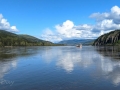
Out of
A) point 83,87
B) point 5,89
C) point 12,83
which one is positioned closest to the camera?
point 5,89

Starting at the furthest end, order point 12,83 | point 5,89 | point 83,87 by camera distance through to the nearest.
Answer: point 12,83, point 83,87, point 5,89

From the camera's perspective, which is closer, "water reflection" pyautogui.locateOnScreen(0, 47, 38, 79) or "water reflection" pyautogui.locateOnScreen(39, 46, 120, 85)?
"water reflection" pyautogui.locateOnScreen(39, 46, 120, 85)

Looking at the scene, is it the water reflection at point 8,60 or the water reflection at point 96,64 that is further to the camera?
the water reflection at point 8,60

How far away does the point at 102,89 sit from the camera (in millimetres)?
26688

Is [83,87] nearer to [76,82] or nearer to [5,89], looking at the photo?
[76,82]

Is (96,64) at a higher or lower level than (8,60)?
lower

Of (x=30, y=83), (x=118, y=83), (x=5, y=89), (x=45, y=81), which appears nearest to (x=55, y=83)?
(x=45, y=81)

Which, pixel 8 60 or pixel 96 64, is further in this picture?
pixel 8 60

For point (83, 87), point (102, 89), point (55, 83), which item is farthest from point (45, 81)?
point (102, 89)

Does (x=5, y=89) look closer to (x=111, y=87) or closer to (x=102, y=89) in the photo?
(x=102, y=89)

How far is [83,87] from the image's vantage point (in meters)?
27.8

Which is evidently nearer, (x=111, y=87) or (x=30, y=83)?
(x=111, y=87)

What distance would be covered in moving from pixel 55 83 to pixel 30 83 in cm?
424

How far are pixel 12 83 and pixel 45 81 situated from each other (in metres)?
5.67
